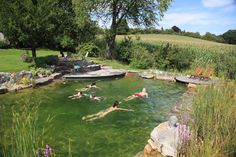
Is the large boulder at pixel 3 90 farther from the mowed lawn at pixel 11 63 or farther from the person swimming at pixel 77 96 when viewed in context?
the mowed lawn at pixel 11 63

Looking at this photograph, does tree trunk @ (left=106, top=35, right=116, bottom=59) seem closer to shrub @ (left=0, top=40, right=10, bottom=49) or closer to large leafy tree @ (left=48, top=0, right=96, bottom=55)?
large leafy tree @ (left=48, top=0, right=96, bottom=55)

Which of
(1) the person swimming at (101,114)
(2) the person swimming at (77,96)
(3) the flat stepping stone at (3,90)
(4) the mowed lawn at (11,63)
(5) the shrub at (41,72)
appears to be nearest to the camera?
(1) the person swimming at (101,114)

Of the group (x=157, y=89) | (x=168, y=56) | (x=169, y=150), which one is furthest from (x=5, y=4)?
(x=169, y=150)

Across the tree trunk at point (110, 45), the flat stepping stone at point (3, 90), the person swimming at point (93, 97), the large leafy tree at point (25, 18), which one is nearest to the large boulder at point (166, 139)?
the person swimming at point (93, 97)

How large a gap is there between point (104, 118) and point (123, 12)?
19.7 m

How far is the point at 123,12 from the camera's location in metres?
30.2

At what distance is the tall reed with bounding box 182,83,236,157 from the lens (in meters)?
5.54

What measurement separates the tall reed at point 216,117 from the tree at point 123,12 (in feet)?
74.3

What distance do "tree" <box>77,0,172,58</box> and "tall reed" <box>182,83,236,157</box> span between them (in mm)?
22646

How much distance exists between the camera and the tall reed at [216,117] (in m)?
5.54

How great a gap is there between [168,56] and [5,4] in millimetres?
13138

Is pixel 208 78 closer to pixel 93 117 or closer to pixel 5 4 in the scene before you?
pixel 93 117

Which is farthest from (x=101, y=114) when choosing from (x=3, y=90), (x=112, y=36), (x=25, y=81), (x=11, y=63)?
(x=112, y=36)

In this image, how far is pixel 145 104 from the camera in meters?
14.5
